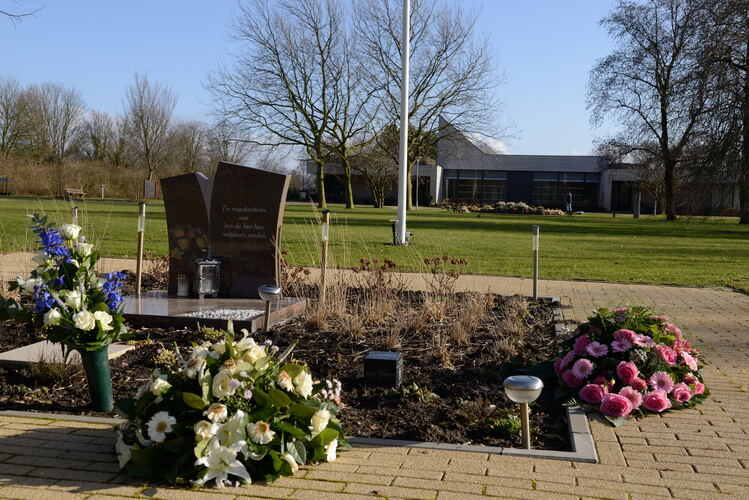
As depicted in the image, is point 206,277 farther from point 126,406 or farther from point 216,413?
point 216,413

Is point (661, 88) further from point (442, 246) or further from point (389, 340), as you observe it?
point (389, 340)

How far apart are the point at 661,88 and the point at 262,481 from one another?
155 feet

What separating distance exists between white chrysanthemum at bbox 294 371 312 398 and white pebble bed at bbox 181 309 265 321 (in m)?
3.76

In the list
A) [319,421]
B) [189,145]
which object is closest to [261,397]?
[319,421]

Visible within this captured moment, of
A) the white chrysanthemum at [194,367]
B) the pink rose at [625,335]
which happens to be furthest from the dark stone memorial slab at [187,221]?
the white chrysanthemum at [194,367]

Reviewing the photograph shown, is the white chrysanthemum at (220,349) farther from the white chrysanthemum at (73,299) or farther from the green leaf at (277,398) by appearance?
the white chrysanthemum at (73,299)

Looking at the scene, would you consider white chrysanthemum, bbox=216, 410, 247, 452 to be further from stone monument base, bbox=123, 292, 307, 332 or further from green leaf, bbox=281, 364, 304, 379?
stone monument base, bbox=123, 292, 307, 332

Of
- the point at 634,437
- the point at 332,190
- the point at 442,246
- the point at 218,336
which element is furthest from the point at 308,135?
the point at 634,437

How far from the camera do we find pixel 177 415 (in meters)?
4.08

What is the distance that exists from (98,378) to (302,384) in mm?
1795

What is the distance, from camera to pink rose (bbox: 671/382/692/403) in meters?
5.57

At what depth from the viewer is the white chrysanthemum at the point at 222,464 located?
386 cm

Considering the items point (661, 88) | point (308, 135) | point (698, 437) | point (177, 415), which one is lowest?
point (698, 437)

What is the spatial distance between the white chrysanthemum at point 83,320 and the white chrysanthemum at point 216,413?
4.29ft
